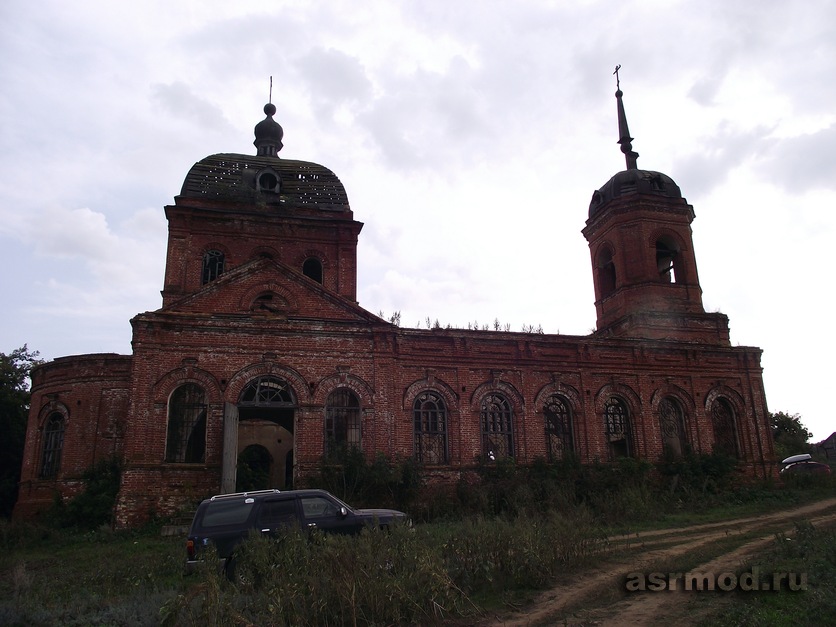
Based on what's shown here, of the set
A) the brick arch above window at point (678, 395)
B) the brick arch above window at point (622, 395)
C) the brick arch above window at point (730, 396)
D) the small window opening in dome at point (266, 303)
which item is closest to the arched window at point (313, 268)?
the small window opening in dome at point (266, 303)

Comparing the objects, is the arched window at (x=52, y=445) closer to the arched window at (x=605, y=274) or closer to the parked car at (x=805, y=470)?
the arched window at (x=605, y=274)

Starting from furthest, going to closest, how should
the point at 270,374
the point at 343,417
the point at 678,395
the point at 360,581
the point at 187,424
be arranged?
the point at 678,395, the point at 343,417, the point at 270,374, the point at 187,424, the point at 360,581

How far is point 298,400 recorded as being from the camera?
1805 cm

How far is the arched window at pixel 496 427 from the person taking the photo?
1994 cm

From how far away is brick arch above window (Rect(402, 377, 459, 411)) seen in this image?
19453 mm

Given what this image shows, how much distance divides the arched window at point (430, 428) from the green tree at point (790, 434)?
28.4m

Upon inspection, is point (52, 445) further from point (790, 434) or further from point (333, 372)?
point (790, 434)

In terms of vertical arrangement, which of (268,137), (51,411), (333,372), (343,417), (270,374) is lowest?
(343,417)

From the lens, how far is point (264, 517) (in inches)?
411

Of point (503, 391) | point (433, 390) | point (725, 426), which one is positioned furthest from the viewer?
point (725, 426)

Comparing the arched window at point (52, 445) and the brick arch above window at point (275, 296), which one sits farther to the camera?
the arched window at point (52, 445)

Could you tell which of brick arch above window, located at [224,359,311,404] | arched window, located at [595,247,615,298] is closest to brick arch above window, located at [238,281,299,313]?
brick arch above window, located at [224,359,311,404]

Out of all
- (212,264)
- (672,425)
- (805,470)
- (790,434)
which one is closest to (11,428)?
(212,264)

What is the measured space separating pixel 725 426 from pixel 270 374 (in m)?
15.6
